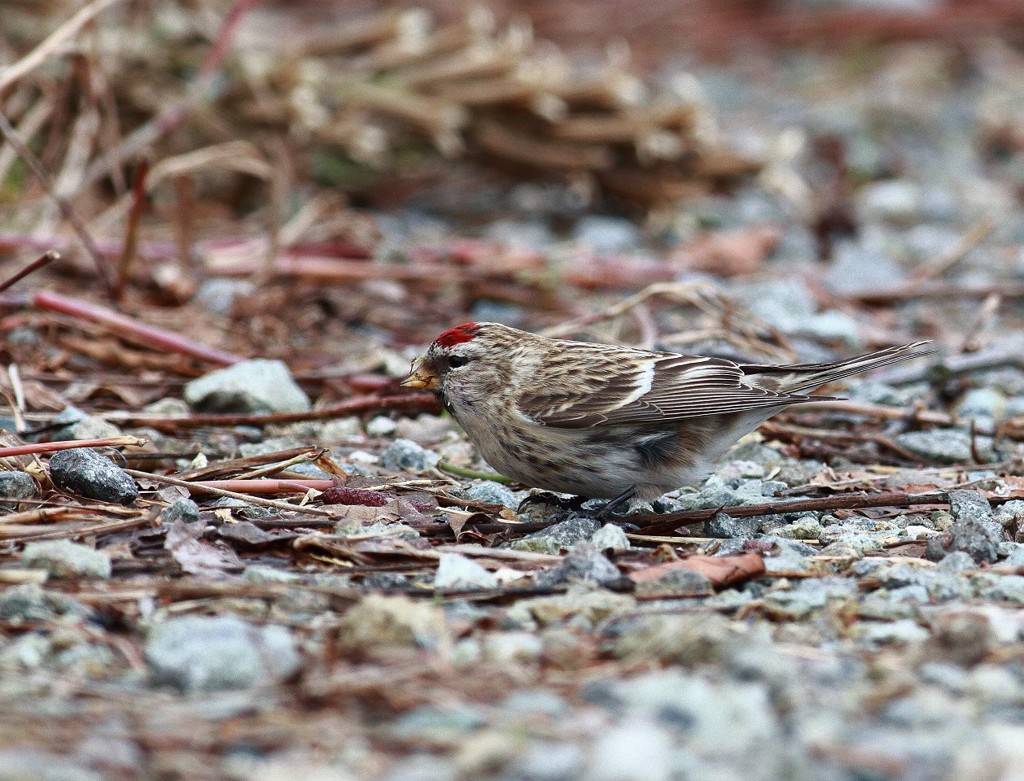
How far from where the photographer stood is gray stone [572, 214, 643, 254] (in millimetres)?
8461

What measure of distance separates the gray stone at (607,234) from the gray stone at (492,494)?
3.82 metres

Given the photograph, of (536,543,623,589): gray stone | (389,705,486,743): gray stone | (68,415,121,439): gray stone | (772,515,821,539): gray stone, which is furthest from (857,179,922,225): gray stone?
(389,705,486,743): gray stone

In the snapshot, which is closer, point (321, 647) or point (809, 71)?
point (321, 647)

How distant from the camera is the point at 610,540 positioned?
3.74 meters

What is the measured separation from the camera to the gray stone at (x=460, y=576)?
3.38 metres

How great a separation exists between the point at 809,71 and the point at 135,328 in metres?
8.84

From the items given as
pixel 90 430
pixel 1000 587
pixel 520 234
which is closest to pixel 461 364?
pixel 90 430

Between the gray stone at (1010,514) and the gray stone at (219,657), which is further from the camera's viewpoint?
the gray stone at (1010,514)

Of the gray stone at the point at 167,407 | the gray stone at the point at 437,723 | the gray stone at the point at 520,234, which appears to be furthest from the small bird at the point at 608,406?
the gray stone at the point at 520,234

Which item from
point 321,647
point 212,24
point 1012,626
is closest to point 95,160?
point 212,24

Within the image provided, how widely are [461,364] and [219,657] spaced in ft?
6.33

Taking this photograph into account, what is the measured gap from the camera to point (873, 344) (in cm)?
657

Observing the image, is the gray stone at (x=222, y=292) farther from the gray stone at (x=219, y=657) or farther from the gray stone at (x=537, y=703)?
the gray stone at (x=537, y=703)

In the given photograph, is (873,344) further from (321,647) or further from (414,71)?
(321,647)
